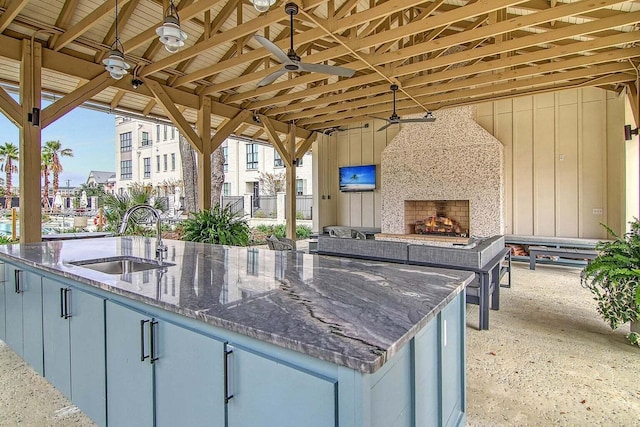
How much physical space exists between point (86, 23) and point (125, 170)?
66.3 ft

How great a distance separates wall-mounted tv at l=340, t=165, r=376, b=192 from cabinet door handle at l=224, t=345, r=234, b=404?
897cm

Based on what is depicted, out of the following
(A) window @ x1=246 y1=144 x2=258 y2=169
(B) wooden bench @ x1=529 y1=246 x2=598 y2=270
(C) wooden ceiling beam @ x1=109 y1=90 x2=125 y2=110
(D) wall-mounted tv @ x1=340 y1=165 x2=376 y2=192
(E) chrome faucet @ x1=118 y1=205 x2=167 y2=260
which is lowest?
(B) wooden bench @ x1=529 y1=246 x2=598 y2=270

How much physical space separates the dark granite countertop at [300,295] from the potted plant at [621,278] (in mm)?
1983

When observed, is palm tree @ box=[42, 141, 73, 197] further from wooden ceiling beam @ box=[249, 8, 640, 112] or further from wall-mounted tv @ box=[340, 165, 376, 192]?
wooden ceiling beam @ box=[249, 8, 640, 112]

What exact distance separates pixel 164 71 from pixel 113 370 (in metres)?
5.44

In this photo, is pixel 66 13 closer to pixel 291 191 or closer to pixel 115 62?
pixel 115 62

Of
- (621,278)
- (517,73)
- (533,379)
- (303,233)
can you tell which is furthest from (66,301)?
(303,233)

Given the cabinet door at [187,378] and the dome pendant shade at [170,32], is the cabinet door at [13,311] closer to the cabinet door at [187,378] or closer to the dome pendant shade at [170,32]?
the cabinet door at [187,378]

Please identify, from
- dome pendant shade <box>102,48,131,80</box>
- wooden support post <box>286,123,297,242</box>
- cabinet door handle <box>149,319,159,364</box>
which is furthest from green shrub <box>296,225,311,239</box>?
cabinet door handle <box>149,319,159,364</box>

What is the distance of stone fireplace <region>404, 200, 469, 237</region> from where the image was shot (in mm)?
8500

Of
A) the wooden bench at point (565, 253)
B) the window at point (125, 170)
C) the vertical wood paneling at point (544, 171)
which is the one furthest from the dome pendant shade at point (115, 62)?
the window at point (125, 170)

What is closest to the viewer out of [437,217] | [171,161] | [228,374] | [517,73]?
[228,374]

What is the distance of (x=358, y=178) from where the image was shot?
1012 cm

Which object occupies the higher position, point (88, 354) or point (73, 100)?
point (73, 100)
